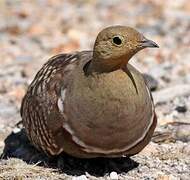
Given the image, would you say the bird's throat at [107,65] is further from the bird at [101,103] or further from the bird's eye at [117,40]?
the bird's eye at [117,40]

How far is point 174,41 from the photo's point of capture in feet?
30.5

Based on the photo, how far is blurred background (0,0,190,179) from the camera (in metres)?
6.95

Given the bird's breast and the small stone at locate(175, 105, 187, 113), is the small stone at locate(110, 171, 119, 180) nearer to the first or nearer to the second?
the bird's breast

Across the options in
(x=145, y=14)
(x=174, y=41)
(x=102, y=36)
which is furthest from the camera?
(x=145, y=14)

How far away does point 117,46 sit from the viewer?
15.3ft

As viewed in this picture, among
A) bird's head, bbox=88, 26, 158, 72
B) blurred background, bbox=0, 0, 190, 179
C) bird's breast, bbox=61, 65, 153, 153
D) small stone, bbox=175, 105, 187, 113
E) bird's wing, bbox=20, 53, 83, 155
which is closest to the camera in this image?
bird's head, bbox=88, 26, 158, 72

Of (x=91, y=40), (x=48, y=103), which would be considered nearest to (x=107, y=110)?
(x=48, y=103)

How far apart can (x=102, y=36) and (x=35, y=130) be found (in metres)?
1.14

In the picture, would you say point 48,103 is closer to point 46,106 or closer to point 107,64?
point 46,106

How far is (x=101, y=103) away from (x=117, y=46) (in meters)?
0.44

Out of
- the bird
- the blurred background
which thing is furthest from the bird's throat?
the blurred background

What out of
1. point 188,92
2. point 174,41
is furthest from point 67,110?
point 174,41

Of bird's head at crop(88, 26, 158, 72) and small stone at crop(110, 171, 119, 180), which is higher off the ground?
bird's head at crop(88, 26, 158, 72)

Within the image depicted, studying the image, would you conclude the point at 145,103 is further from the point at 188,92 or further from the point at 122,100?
the point at 188,92
